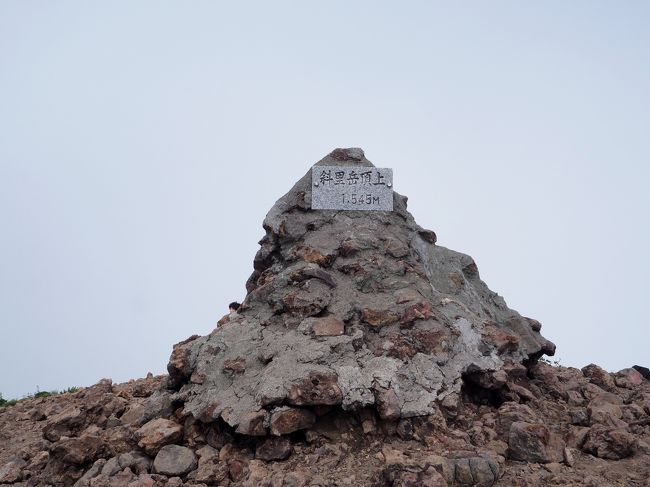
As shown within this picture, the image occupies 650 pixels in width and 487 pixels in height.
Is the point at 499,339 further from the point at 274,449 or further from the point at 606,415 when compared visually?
the point at 274,449

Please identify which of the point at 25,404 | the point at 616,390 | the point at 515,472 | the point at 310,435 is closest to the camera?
the point at 515,472

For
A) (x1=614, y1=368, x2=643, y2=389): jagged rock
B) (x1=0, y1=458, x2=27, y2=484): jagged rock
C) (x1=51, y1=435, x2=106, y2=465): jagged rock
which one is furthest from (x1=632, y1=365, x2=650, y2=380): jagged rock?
(x1=0, y1=458, x2=27, y2=484): jagged rock

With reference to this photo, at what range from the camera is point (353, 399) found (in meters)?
6.21

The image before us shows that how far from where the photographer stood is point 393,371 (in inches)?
258

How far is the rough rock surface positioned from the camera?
5977mm

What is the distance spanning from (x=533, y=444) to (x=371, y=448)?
1.75m

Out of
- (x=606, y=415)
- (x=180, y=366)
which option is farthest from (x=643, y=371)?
(x=180, y=366)

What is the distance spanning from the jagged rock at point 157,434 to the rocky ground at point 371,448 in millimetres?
12

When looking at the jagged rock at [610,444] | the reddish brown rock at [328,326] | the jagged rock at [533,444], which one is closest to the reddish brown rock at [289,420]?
the reddish brown rock at [328,326]

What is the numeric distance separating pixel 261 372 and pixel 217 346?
0.95 meters

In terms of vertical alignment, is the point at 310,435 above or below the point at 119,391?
below

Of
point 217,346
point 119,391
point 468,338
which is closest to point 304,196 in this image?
point 217,346

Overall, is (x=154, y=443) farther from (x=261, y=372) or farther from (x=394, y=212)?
(x=394, y=212)

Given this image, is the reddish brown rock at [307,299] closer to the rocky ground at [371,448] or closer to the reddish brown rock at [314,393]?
the reddish brown rock at [314,393]
